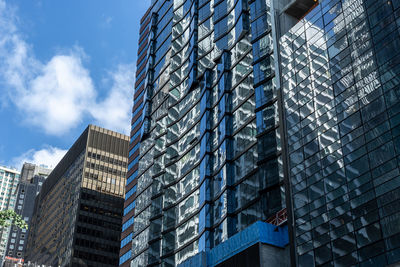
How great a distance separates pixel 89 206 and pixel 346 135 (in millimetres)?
120420

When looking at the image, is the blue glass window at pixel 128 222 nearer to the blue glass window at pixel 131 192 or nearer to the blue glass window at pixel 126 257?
the blue glass window at pixel 131 192

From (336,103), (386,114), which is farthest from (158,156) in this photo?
(386,114)

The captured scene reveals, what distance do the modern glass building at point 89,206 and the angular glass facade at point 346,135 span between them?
352ft

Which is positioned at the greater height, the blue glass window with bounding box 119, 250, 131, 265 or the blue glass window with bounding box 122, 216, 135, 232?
the blue glass window with bounding box 122, 216, 135, 232

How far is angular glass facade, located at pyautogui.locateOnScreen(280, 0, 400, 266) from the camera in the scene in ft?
166

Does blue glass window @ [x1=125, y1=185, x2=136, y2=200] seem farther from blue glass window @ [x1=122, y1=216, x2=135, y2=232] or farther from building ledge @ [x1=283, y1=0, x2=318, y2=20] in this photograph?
building ledge @ [x1=283, y1=0, x2=318, y2=20]

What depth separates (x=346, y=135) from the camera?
5697 centimetres

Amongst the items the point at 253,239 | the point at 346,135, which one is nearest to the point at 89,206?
the point at 253,239

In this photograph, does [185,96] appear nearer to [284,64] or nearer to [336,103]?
[284,64]

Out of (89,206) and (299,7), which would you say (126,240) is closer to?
(89,206)

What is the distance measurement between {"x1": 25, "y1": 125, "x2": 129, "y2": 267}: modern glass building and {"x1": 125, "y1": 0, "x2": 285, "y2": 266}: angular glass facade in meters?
37.8

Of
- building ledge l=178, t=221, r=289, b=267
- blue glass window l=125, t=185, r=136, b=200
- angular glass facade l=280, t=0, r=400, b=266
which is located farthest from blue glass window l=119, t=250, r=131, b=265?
angular glass facade l=280, t=0, r=400, b=266

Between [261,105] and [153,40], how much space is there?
65.1 meters

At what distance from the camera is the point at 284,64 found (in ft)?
233
